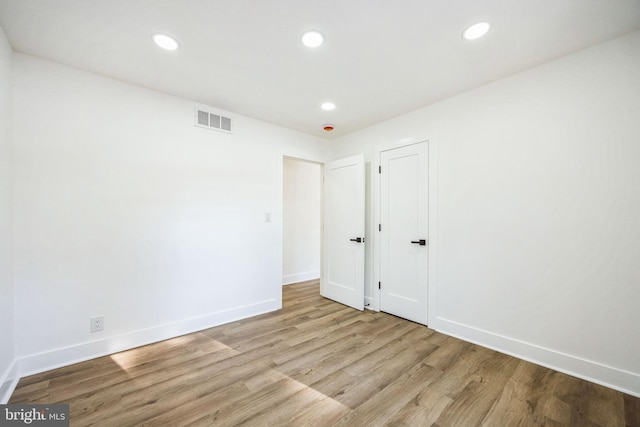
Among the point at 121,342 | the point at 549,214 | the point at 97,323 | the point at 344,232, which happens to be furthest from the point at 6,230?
the point at 549,214

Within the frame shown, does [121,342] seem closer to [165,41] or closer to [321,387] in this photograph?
[321,387]

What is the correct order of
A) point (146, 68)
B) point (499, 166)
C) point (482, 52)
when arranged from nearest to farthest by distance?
point (482, 52) → point (146, 68) → point (499, 166)

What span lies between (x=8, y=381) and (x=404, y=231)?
3717mm

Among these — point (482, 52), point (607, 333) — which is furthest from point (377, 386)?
point (482, 52)

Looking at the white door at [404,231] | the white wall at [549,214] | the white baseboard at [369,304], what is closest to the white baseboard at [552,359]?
the white wall at [549,214]

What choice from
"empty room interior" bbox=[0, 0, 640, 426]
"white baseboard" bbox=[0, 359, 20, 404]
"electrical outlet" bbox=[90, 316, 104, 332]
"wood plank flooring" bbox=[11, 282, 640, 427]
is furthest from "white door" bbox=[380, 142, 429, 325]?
"white baseboard" bbox=[0, 359, 20, 404]

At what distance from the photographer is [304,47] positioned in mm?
1975

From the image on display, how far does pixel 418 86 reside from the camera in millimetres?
2555

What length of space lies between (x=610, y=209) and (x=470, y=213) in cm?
96

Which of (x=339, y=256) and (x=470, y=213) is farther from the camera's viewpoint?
(x=339, y=256)

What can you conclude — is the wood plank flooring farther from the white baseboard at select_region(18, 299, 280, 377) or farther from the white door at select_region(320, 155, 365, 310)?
the white door at select_region(320, 155, 365, 310)

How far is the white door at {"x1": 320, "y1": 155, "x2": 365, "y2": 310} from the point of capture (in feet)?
11.6

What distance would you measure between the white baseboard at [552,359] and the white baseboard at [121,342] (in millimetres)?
2466

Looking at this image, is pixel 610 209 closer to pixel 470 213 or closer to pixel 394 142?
pixel 470 213
